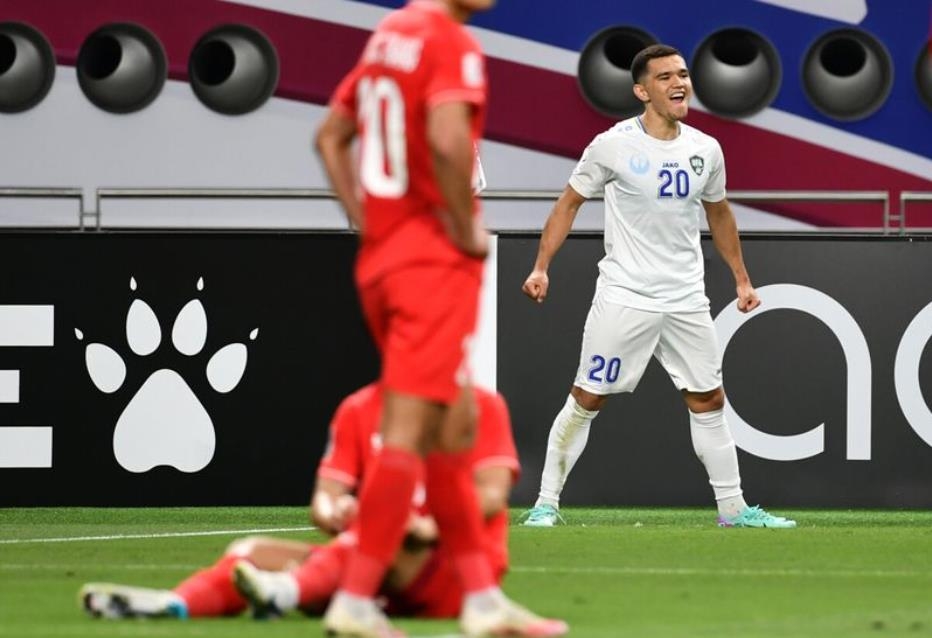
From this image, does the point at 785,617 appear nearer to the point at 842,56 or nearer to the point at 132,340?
the point at 132,340

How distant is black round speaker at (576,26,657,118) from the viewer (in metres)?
13.7

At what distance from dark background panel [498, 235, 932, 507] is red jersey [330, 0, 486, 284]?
5.96 meters

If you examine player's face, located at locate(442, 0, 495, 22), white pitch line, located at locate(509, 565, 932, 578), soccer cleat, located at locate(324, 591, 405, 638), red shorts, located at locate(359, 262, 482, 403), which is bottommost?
white pitch line, located at locate(509, 565, 932, 578)

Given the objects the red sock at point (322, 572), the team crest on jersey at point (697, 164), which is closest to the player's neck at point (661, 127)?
the team crest on jersey at point (697, 164)

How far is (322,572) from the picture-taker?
6.04 metres

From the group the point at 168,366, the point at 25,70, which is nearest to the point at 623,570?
the point at 168,366

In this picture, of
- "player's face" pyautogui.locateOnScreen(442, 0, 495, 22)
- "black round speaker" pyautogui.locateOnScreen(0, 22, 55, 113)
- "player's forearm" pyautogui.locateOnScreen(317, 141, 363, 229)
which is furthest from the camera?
"black round speaker" pyautogui.locateOnScreen(0, 22, 55, 113)

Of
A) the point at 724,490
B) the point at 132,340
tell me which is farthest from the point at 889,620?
the point at 132,340

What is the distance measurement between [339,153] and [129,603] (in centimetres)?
139

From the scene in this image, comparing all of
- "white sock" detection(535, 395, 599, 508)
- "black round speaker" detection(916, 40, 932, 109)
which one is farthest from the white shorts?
"black round speaker" detection(916, 40, 932, 109)

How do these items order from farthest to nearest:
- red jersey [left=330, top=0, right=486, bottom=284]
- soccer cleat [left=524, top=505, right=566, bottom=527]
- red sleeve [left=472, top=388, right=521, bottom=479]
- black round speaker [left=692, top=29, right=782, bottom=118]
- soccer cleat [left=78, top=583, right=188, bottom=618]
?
1. black round speaker [left=692, top=29, right=782, bottom=118]
2. soccer cleat [left=524, top=505, right=566, bottom=527]
3. red sleeve [left=472, top=388, right=521, bottom=479]
4. soccer cleat [left=78, top=583, right=188, bottom=618]
5. red jersey [left=330, top=0, right=486, bottom=284]

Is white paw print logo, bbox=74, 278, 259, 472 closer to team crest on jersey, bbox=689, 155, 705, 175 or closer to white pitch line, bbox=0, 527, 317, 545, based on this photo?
white pitch line, bbox=0, 527, 317, 545

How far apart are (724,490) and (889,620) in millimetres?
4028

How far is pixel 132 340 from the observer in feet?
38.2
